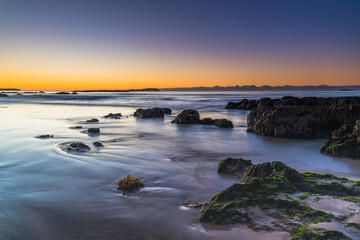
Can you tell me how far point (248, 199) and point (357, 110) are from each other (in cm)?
918

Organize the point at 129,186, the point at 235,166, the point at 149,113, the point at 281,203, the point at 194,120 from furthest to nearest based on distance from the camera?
the point at 149,113
the point at 194,120
the point at 235,166
the point at 129,186
the point at 281,203

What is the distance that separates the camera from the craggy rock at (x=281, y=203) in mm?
2570

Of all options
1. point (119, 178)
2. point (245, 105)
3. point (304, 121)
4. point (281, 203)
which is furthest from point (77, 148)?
point (245, 105)

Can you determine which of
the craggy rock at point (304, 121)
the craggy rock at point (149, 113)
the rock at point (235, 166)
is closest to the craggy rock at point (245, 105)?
the craggy rock at point (149, 113)

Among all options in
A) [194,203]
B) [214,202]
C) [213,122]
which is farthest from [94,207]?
[213,122]

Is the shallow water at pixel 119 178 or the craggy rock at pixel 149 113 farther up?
the craggy rock at pixel 149 113

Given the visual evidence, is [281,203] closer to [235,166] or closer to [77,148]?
[235,166]

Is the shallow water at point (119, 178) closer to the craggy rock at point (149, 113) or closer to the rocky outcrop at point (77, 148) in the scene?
the rocky outcrop at point (77, 148)

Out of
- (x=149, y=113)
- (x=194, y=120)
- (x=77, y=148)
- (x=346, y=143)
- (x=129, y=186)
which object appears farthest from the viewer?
(x=149, y=113)

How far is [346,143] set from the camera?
6164 millimetres

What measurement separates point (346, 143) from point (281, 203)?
4.31m

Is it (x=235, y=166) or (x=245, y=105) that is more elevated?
(x=245, y=105)

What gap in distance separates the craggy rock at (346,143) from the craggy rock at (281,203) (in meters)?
2.64

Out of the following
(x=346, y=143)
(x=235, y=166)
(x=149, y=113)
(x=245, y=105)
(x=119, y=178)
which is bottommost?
(x=119, y=178)
